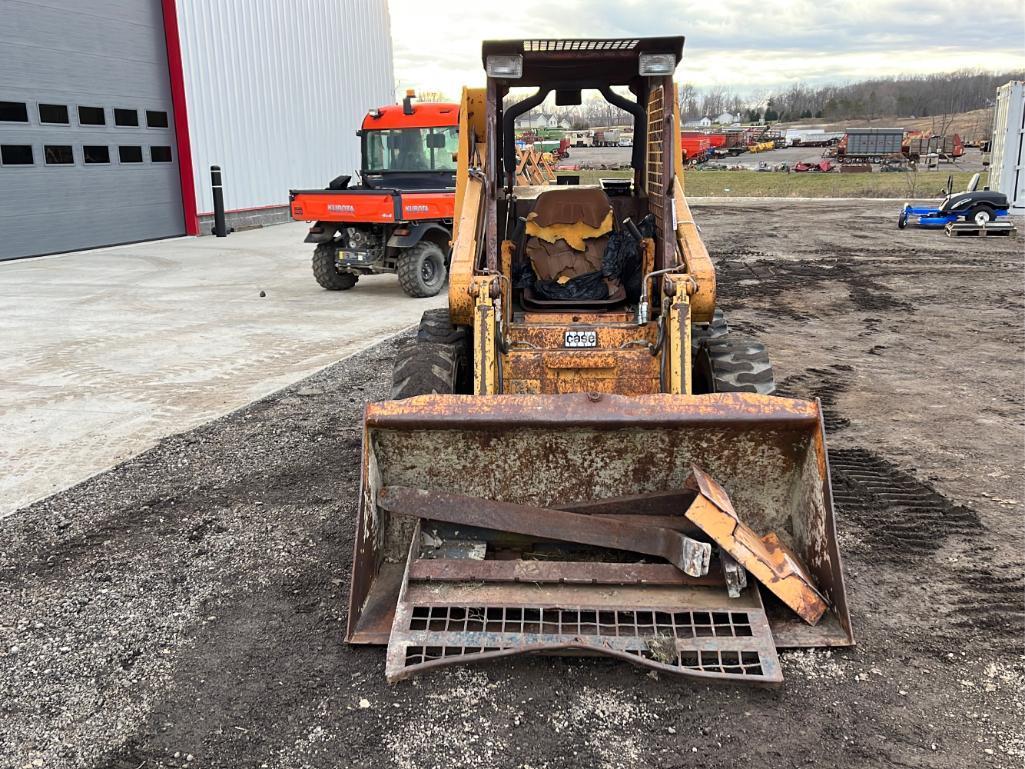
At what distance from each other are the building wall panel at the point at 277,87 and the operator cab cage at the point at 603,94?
45.9 feet

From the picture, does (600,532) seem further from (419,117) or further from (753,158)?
(753,158)

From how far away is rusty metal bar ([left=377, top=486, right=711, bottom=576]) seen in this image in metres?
3.54

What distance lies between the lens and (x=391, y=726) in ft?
9.60

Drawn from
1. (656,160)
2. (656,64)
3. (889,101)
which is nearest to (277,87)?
(656,160)

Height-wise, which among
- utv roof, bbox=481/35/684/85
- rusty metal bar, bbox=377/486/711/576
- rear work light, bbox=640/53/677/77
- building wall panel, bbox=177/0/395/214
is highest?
building wall panel, bbox=177/0/395/214

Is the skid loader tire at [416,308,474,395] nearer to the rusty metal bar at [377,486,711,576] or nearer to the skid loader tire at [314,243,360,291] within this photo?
the rusty metal bar at [377,486,711,576]

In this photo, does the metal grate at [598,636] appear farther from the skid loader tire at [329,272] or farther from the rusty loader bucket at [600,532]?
the skid loader tire at [329,272]

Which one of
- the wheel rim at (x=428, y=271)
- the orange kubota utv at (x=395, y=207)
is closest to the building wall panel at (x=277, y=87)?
the orange kubota utv at (x=395, y=207)

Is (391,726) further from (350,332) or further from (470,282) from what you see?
(350,332)

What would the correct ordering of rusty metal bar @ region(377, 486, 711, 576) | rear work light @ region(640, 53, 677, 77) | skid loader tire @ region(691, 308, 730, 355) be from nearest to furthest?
rusty metal bar @ region(377, 486, 711, 576) < rear work light @ region(640, 53, 677, 77) < skid loader tire @ region(691, 308, 730, 355)

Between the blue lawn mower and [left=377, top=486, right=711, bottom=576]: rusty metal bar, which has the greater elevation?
the blue lawn mower

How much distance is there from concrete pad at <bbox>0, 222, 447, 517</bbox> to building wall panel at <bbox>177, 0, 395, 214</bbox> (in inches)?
194

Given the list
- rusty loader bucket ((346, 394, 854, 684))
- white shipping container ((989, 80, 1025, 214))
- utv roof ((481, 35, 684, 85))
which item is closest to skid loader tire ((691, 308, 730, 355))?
rusty loader bucket ((346, 394, 854, 684))

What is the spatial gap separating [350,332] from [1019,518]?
6.82 meters
